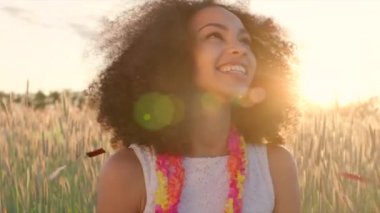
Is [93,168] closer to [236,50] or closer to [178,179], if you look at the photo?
[178,179]

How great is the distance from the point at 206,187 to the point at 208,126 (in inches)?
9.5

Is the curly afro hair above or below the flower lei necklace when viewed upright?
above

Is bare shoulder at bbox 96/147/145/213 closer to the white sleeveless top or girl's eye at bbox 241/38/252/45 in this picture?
the white sleeveless top

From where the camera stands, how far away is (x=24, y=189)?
4.49m

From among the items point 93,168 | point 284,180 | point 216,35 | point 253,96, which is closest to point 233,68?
point 216,35

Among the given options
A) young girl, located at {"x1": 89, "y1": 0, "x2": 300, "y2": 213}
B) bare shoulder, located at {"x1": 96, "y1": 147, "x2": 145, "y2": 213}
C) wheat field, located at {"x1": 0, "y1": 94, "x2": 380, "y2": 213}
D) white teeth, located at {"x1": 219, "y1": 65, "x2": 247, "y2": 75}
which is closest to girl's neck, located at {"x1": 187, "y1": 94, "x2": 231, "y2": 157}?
young girl, located at {"x1": 89, "y1": 0, "x2": 300, "y2": 213}

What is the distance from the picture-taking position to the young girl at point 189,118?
2967 millimetres

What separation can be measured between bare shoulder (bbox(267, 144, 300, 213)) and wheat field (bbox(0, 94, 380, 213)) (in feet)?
2.68

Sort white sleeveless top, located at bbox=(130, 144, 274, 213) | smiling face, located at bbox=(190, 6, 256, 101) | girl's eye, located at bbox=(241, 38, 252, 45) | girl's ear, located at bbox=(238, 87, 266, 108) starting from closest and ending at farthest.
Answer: smiling face, located at bbox=(190, 6, 256, 101), white sleeveless top, located at bbox=(130, 144, 274, 213), girl's eye, located at bbox=(241, 38, 252, 45), girl's ear, located at bbox=(238, 87, 266, 108)

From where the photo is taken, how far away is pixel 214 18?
3070mm

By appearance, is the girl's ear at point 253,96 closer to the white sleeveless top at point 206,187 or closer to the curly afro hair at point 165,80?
the curly afro hair at point 165,80

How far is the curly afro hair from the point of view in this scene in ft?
10.0

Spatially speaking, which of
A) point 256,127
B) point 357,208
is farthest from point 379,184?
point 256,127

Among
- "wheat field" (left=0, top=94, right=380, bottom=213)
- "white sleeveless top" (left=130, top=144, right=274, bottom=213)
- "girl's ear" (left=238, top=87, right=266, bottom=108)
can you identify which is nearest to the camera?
"white sleeveless top" (left=130, top=144, right=274, bottom=213)
